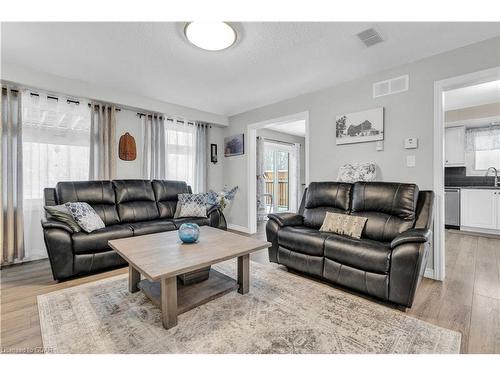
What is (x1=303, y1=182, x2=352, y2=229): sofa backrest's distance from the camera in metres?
2.82

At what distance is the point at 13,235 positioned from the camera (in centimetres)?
292

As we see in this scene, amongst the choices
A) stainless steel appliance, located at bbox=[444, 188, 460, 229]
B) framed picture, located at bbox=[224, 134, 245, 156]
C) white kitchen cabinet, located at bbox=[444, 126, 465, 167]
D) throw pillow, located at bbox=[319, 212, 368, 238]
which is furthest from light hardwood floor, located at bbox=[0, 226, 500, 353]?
white kitchen cabinet, located at bbox=[444, 126, 465, 167]

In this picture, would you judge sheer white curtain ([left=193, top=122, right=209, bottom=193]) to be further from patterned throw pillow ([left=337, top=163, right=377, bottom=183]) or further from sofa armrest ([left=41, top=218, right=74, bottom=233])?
patterned throw pillow ([left=337, top=163, right=377, bottom=183])

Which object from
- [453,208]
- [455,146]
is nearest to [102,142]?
[453,208]

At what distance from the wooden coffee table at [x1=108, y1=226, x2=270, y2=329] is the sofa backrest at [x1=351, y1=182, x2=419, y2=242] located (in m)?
1.26

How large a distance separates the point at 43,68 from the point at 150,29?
5.97 ft

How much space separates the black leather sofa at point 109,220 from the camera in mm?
2371

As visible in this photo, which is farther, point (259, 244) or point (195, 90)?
point (195, 90)

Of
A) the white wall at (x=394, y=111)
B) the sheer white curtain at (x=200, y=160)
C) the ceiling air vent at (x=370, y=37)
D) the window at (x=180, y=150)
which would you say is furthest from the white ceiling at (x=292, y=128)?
the ceiling air vent at (x=370, y=37)

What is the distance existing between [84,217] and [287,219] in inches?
93.7

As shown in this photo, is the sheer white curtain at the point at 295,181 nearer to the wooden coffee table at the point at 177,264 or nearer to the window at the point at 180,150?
the window at the point at 180,150

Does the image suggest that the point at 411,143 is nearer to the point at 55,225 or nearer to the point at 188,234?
the point at 188,234

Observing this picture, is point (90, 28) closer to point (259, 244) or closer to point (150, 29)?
point (150, 29)
